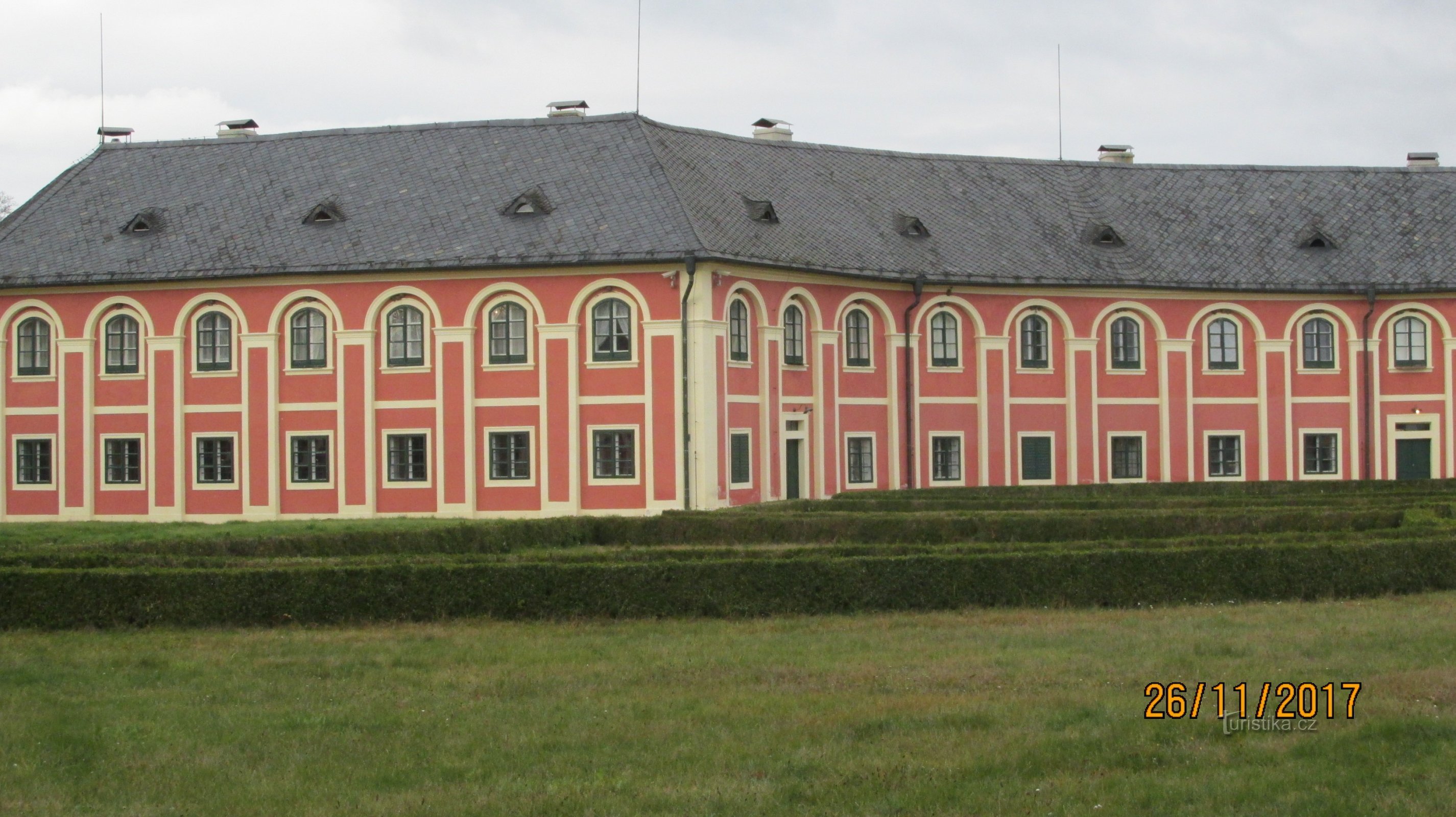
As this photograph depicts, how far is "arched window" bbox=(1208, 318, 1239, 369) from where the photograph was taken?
43.9 m

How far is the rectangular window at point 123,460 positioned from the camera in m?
38.8

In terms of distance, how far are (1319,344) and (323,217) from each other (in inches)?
1010

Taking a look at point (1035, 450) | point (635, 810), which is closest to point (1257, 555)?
point (635, 810)

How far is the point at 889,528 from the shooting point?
26.9 meters

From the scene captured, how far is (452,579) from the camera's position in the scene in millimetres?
18609

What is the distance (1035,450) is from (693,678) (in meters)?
29.7

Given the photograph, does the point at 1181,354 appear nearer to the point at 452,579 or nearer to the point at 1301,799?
the point at 452,579

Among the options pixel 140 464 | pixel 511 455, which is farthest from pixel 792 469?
pixel 140 464

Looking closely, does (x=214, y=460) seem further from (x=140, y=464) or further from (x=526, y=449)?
(x=526, y=449)

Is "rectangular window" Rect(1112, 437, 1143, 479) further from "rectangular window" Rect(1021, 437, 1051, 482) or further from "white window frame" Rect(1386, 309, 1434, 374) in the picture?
"white window frame" Rect(1386, 309, 1434, 374)

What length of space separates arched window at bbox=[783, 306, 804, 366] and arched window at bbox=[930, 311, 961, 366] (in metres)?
4.14

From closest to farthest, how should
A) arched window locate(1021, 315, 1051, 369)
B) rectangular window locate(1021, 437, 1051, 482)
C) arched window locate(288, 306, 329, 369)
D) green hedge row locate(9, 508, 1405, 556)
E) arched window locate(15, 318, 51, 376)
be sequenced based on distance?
green hedge row locate(9, 508, 1405, 556) < arched window locate(288, 306, 329, 369) < arched window locate(15, 318, 51, 376) < rectangular window locate(1021, 437, 1051, 482) < arched window locate(1021, 315, 1051, 369)

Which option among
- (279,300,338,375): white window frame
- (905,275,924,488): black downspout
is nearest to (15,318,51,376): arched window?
(279,300,338,375): white window frame

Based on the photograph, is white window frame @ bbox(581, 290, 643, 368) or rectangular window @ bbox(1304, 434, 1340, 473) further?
rectangular window @ bbox(1304, 434, 1340, 473)
